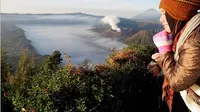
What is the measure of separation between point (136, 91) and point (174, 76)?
16.0 feet

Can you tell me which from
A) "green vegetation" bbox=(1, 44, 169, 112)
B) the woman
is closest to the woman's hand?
the woman

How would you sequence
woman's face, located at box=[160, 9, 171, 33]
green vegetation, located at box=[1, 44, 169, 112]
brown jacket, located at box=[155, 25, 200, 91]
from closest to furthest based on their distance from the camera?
brown jacket, located at box=[155, 25, 200, 91] < woman's face, located at box=[160, 9, 171, 33] < green vegetation, located at box=[1, 44, 169, 112]

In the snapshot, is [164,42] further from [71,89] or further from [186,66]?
[71,89]

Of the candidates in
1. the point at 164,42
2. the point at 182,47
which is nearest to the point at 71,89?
the point at 164,42

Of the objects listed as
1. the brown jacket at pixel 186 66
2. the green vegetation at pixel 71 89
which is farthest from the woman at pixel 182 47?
the green vegetation at pixel 71 89

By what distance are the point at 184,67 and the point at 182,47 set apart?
13 centimetres

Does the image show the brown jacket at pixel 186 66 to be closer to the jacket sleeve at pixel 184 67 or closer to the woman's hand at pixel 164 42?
the jacket sleeve at pixel 184 67

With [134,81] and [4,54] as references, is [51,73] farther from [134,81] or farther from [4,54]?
[4,54]

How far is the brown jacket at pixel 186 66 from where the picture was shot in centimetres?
205

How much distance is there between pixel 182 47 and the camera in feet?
6.93

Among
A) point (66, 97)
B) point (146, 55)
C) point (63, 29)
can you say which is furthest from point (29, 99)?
point (63, 29)

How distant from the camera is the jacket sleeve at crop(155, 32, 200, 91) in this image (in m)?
2.05

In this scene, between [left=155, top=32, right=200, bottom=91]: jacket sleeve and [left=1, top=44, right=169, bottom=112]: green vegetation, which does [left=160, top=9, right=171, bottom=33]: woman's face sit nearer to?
[left=155, top=32, right=200, bottom=91]: jacket sleeve

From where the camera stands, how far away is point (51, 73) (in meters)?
5.54
